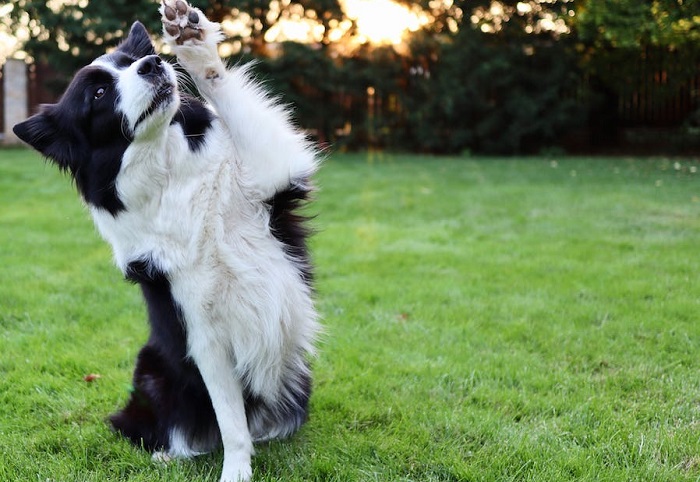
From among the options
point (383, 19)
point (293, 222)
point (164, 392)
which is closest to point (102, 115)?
point (293, 222)

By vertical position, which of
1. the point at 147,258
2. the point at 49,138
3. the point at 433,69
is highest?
the point at 433,69

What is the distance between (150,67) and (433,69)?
1462 centimetres

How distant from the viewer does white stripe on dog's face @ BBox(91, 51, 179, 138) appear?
226cm

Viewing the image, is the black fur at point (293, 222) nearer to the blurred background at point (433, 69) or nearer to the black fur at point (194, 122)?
the black fur at point (194, 122)

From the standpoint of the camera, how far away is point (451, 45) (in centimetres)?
1566

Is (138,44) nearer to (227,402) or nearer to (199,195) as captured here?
(199,195)

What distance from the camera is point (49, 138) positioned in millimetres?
2365

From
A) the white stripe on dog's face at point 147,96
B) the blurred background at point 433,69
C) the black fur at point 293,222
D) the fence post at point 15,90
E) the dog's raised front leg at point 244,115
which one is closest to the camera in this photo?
the white stripe on dog's face at point 147,96

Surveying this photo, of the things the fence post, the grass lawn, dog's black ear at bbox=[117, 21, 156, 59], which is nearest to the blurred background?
the fence post

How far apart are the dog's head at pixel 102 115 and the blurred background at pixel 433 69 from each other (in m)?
12.7

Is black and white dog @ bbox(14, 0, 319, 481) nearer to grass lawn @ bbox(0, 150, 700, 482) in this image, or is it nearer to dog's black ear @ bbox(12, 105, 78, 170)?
dog's black ear @ bbox(12, 105, 78, 170)

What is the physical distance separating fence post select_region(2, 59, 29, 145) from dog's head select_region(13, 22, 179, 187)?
56.1 ft

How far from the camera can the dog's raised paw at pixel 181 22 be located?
232cm

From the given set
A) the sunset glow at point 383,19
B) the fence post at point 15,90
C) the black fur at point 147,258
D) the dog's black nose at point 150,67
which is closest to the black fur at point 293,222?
the black fur at point 147,258
